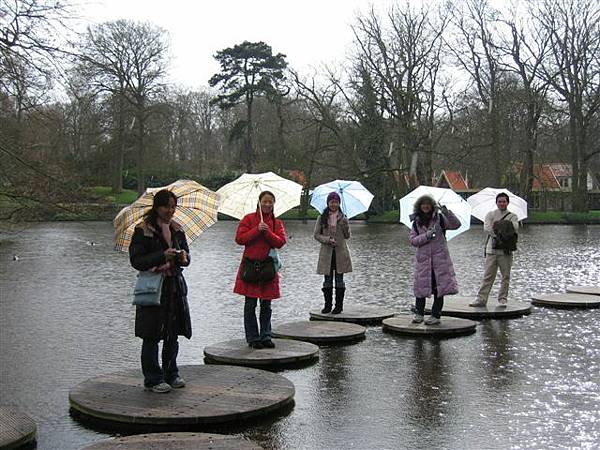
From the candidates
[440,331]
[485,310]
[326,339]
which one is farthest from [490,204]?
[326,339]

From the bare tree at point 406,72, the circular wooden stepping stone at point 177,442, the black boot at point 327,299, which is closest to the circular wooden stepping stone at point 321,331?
the black boot at point 327,299

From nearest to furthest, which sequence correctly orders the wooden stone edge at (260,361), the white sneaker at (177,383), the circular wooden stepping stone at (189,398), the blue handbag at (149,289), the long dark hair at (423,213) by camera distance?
1. the circular wooden stepping stone at (189,398)
2. the blue handbag at (149,289)
3. the white sneaker at (177,383)
4. the wooden stone edge at (260,361)
5. the long dark hair at (423,213)

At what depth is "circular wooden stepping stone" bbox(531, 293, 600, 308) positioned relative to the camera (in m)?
12.4

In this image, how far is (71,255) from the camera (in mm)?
24031

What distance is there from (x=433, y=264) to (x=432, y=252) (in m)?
0.16

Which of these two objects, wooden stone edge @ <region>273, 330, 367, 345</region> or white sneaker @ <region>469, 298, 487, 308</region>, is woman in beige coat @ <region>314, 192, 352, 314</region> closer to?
wooden stone edge @ <region>273, 330, 367, 345</region>

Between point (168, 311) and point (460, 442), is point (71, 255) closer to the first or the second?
point (168, 311)

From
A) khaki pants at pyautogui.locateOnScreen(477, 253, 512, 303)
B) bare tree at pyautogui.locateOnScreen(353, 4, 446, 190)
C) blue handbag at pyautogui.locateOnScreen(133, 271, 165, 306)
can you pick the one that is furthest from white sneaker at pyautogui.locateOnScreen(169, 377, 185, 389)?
bare tree at pyautogui.locateOnScreen(353, 4, 446, 190)

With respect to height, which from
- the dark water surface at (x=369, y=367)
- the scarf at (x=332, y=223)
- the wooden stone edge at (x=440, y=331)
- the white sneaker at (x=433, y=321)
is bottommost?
the dark water surface at (x=369, y=367)

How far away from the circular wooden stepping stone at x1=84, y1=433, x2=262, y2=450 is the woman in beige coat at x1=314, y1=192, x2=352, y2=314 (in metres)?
5.45

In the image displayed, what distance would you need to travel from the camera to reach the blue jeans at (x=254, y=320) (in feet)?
27.5

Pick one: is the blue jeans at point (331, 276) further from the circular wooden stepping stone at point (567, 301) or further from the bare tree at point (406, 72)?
the bare tree at point (406, 72)

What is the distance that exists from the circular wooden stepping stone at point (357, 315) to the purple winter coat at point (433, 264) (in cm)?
119

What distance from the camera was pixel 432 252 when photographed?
32.4 feet
